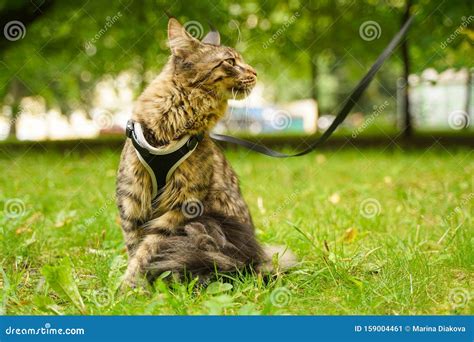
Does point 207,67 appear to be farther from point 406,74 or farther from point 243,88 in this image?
point 406,74

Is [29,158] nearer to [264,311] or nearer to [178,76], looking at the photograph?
[178,76]

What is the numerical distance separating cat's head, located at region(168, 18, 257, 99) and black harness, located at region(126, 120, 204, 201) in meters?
0.34

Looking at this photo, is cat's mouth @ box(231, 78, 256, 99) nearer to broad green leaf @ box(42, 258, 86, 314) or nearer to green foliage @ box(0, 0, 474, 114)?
broad green leaf @ box(42, 258, 86, 314)

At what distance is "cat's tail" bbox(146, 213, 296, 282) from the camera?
8.47 ft

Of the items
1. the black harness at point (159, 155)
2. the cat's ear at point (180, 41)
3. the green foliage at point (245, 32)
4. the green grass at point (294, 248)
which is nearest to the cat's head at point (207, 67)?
the cat's ear at point (180, 41)

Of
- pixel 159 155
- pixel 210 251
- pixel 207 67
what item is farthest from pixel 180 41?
pixel 210 251

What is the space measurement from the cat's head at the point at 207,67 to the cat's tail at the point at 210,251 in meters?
0.73

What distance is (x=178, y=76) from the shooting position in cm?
283

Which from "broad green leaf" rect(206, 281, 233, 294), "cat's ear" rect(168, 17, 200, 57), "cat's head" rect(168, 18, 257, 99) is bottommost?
"broad green leaf" rect(206, 281, 233, 294)

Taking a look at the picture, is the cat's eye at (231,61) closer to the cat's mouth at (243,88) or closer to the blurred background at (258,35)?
the cat's mouth at (243,88)

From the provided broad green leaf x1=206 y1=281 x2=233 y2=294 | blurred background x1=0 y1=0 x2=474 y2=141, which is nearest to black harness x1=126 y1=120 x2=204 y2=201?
broad green leaf x1=206 y1=281 x2=233 y2=294

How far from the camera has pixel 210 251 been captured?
2621 millimetres

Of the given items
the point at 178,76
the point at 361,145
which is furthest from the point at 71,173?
the point at 361,145

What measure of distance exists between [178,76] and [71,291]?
4.24ft
